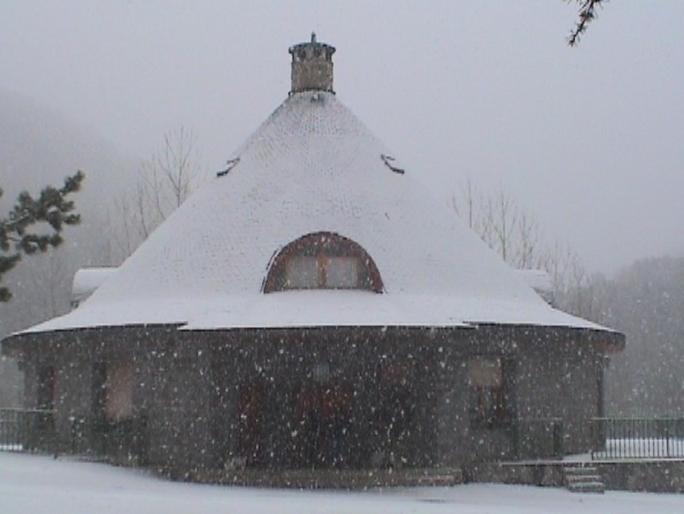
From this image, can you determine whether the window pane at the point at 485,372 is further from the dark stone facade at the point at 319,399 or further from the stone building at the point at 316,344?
the dark stone facade at the point at 319,399

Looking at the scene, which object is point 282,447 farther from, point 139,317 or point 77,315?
point 77,315

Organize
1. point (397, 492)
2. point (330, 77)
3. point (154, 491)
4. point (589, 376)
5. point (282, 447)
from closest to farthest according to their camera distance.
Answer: point (154, 491) < point (397, 492) < point (282, 447) < point (589, 376) < point (330, 77)

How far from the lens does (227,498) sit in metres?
15.7

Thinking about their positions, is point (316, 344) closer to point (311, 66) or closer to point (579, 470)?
point (579, 470)

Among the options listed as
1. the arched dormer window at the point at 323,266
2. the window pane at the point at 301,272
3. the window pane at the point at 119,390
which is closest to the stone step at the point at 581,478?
the arched dormer window at the point at 323,266

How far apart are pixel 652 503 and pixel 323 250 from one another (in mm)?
8619

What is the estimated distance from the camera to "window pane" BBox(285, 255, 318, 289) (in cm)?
2172

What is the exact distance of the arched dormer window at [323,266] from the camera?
21.7 meters

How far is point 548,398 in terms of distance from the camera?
22750 mm

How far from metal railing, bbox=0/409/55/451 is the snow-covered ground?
1694mm

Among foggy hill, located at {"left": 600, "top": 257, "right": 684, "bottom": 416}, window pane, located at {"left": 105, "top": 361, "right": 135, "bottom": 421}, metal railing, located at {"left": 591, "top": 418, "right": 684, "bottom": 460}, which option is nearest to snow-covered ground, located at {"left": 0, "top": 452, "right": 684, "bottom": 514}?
window pane, located at {"left": 105, "top": 361, "right": 135, "bottom": 421}

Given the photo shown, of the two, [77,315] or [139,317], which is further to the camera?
[77,315]

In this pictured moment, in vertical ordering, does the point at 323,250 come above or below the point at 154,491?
above

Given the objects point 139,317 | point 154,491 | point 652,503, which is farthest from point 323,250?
point 652,503
